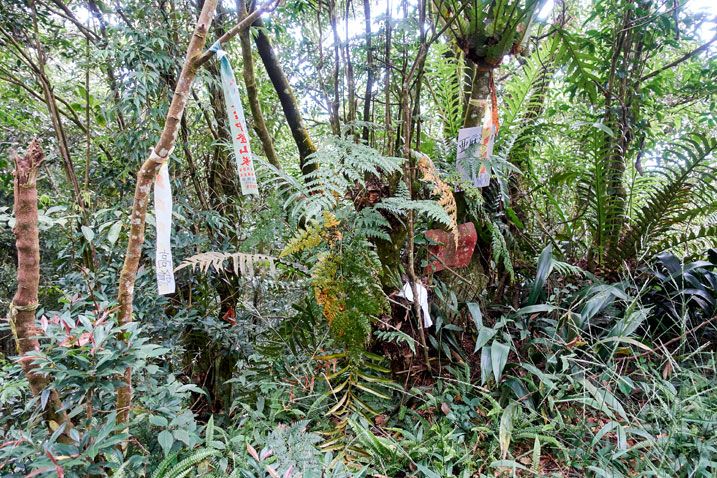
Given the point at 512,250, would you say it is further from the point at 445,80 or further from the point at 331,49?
the point at 331,49

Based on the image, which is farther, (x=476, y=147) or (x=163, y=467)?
(x=476, y=147)

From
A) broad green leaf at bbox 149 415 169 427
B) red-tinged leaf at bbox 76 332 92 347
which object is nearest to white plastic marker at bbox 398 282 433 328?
broad green leaf at bbox 149 415 169 427

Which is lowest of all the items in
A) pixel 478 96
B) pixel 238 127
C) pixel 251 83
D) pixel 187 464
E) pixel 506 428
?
pixel 506 428

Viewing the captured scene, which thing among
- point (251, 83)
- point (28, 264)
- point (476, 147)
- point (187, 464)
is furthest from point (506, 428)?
point (251, 83)

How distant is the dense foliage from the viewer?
1065 mm

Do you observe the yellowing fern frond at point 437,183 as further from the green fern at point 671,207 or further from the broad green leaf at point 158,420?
the green fern at point 671,207

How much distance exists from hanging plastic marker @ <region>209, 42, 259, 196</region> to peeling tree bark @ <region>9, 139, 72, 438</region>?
1.48 feet

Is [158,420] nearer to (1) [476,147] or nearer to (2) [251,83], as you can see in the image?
(2) [251,83]

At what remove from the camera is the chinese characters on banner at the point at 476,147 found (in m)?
1.72

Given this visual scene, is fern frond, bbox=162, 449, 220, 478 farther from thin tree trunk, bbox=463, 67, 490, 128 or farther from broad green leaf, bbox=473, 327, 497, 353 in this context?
thin tree trunk, bbox=463, 67, 490, 128

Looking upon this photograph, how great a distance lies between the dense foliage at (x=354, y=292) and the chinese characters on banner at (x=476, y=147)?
0.08 feet

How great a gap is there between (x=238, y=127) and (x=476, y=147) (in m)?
1.04

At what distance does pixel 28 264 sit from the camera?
3.04 feet

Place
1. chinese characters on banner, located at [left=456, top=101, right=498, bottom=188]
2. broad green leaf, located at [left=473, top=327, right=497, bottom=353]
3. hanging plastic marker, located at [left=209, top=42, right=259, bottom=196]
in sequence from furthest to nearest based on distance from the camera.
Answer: chinese characters on banner, located at [left=456, top=101, right=498, bottom=188] → broad green leaf, located at [left=473, top=327, right=497, bottom=353] → hanging plastic marker, located at [left=209, top=42, right=259, bottom=196]
